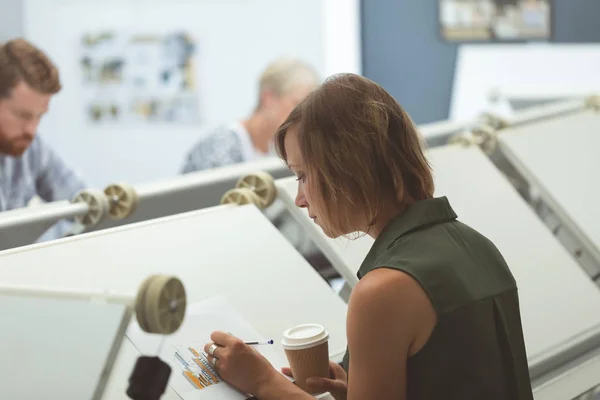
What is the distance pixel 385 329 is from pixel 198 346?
1.35ft

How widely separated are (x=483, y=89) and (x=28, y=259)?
11.4 ft

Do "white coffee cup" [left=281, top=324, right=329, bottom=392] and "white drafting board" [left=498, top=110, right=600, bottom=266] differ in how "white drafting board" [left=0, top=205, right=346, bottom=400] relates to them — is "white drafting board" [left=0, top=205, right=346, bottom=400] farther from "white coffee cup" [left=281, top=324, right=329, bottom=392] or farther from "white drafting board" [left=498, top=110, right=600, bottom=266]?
"white drafting board" [left=498, top=110, right=600, bottom=266]

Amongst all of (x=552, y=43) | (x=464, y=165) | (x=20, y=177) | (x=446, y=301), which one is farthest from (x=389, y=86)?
(x=446, y=301)

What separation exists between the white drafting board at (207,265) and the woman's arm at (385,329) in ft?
1.31

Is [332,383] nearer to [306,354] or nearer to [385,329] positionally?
[306,354]

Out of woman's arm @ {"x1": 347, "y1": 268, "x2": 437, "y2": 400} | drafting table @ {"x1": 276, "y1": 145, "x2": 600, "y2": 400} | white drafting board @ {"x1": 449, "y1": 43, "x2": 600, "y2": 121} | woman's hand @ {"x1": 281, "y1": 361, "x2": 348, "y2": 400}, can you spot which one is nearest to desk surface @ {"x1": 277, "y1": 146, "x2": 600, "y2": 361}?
drafting table @ {"x1": 276, "y1": 145, "x2": 600, "y2": 400}

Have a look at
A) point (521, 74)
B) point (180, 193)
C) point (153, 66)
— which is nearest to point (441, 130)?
point (180, 193)

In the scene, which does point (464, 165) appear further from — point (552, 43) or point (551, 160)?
point (552, 43)

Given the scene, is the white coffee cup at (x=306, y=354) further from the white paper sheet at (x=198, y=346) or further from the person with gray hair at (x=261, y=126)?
the person with gray hair at (x=261, y=126)

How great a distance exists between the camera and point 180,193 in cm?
193

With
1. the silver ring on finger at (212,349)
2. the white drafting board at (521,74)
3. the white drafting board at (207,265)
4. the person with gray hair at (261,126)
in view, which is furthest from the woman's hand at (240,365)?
the white drafting board at (521,74)

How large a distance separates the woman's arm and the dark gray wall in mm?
4509

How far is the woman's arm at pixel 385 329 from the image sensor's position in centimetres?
106

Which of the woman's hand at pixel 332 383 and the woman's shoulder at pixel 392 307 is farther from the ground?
the woman's shoulder at pixel 392 307
